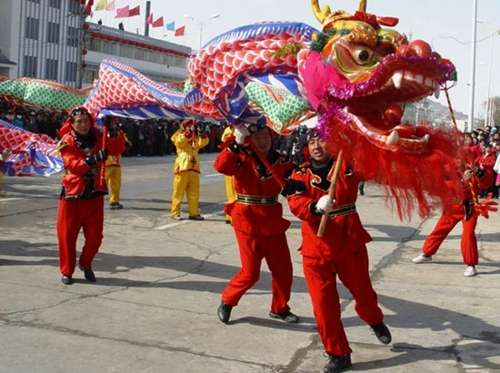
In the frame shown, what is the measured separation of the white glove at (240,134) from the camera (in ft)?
16.2

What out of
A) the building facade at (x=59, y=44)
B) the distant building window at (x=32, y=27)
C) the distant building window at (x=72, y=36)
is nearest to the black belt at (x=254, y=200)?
the building facade at (x=59, y=44)

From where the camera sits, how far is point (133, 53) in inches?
2292

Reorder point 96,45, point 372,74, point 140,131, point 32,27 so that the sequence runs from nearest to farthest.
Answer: point 372,74 → point 140,131 → point 32,27 → point 96,45

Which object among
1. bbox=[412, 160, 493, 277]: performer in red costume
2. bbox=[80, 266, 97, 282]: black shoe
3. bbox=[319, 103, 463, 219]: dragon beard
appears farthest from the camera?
bbox=[412, 160, 493, 277]: performer in red costume

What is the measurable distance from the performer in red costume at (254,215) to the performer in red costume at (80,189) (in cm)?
159

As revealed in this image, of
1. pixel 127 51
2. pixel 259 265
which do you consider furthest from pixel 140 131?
pixel 127 51

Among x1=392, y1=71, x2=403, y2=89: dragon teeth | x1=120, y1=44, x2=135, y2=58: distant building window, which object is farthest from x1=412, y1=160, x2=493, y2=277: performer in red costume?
x1=120, y1=44, x2=135, y2=58: distant building window

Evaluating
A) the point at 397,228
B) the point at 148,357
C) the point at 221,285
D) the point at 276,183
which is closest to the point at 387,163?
the point at 276,183

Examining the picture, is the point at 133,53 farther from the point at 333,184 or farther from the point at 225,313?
the point at 333,184

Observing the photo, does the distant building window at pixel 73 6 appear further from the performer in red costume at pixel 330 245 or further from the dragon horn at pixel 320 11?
the performer in red costume at pixel 330 245

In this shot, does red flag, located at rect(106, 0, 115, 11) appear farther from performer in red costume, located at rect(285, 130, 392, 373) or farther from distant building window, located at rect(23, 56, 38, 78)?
performer in red costume, located at rect(285, 130, 392, 373)

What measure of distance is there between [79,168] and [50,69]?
46.3 meters

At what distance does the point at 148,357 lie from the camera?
4.32 metres

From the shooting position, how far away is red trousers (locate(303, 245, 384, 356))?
4.18 m
